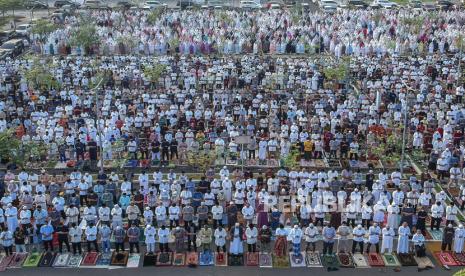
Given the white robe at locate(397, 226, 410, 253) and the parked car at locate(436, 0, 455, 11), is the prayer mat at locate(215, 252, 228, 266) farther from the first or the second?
the parked car at locate(436, 0, 455, 11)

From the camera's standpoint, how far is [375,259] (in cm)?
1950

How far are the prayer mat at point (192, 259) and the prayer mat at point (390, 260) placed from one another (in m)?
5.76

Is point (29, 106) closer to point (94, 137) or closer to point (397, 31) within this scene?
point (94, 137)

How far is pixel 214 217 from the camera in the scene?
20.8 meters

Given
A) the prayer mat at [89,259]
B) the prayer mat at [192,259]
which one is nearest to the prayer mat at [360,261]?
the prayer mat at [192,259]

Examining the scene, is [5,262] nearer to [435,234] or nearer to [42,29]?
[435,234]

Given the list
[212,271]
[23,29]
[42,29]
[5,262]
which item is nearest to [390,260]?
[212,271]

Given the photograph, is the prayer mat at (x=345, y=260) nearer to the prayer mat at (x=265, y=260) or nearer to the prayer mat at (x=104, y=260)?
the prayer mat at (x=265, y=260)

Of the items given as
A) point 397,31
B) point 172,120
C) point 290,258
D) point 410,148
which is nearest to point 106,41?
point 172,120

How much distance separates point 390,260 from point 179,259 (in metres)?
6.49

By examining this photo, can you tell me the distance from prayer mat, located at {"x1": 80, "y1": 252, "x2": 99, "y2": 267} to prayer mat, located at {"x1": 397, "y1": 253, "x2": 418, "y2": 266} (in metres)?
9.36

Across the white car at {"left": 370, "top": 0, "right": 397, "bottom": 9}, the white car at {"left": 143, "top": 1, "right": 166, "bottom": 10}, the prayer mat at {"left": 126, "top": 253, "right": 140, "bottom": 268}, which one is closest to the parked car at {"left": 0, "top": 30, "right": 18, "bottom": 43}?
the white car at {"left": 143, "top": 1, "right": 166, "bottom": 10}

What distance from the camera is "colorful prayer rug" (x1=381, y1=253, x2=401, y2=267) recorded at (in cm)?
1923

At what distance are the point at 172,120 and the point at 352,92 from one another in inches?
442
